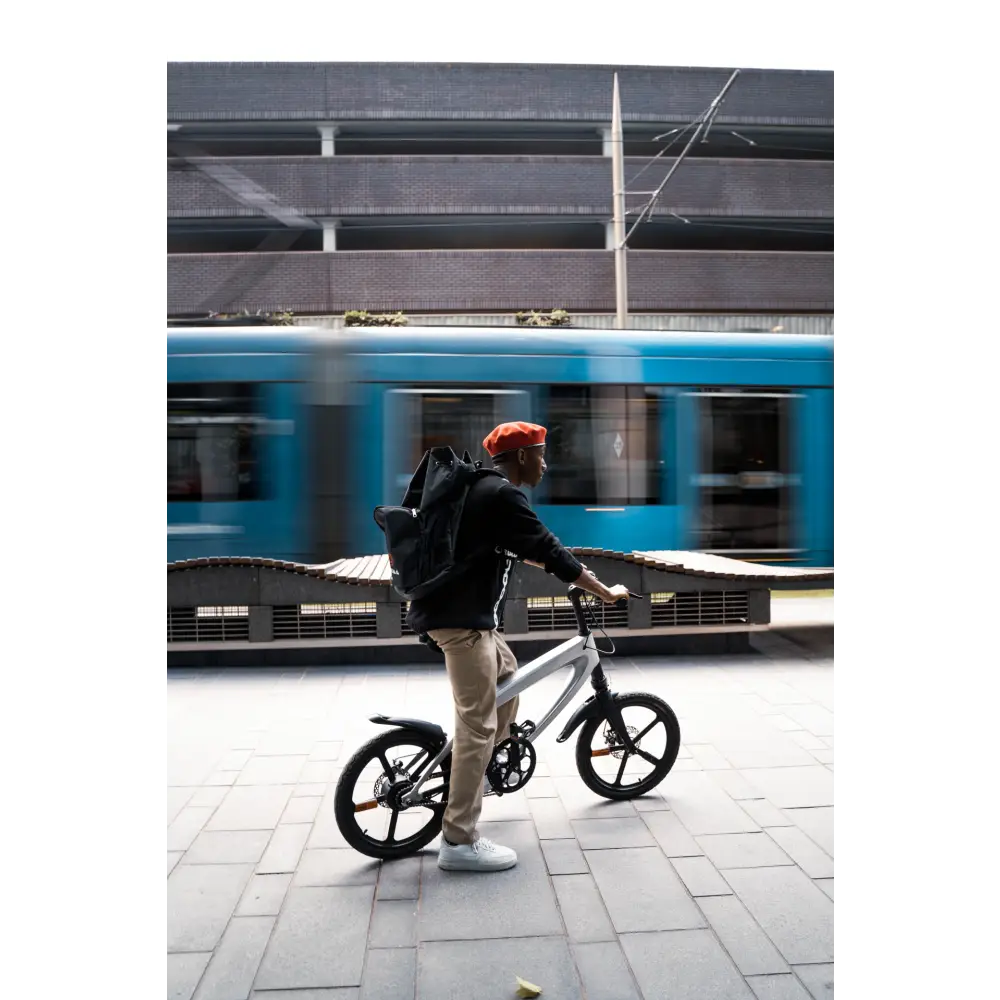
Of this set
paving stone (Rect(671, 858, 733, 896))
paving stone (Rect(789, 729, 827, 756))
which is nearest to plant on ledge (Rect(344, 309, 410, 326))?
paving stone (Rect(789, 729, 827, 756))

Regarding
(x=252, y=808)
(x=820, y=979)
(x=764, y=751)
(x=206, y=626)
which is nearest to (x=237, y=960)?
(x=252, y=808)

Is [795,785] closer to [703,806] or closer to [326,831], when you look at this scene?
[703,806]

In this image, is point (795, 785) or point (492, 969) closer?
point (492, 969)

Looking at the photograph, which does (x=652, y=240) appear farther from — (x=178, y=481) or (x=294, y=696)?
(x=294, y=696)

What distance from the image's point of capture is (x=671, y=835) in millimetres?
3969

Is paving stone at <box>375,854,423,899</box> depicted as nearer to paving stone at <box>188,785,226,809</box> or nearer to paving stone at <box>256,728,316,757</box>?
paving stone at <box>188,785,226,809</box>

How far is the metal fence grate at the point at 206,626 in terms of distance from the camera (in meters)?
7.34

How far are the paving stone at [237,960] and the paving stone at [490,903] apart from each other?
546mm

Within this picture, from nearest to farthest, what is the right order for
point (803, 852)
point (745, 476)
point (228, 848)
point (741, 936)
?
point (741, 936)
point (803, 852)
point (228, 848)
point (745, 476)

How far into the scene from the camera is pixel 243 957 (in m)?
3.00

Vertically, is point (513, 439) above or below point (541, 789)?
above

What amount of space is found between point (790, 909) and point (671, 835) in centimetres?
75
